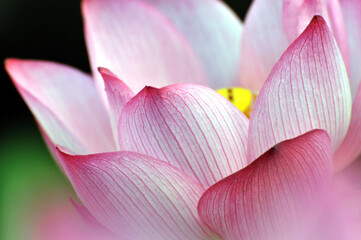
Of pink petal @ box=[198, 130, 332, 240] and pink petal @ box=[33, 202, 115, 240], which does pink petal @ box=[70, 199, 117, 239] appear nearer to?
pink petal @ box=[33, 202, 115, 240]

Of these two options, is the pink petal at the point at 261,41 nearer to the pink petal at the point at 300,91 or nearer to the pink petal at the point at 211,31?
the pink petal at the point at 211,31

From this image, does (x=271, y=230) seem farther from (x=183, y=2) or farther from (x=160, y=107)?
(x=183, y=2)

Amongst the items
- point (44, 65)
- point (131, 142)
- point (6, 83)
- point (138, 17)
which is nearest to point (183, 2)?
point (138, 17)

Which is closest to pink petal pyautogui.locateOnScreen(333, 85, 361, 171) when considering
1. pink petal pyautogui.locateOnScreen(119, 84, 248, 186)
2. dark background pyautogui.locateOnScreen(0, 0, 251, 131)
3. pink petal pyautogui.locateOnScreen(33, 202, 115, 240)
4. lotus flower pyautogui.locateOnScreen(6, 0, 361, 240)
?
lotus flower pyautogui.locateOnScreen(6, 0, 361, 240)

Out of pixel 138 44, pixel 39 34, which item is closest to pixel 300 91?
pixel 138 44

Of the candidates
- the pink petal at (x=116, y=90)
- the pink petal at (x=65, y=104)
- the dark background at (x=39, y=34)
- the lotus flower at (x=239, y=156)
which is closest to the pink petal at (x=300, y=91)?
the lotus flower at (x=239, y=156)

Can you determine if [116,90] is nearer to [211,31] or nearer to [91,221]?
[91,221]

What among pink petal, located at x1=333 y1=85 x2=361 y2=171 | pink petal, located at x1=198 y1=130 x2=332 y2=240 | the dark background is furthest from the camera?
the dark background
